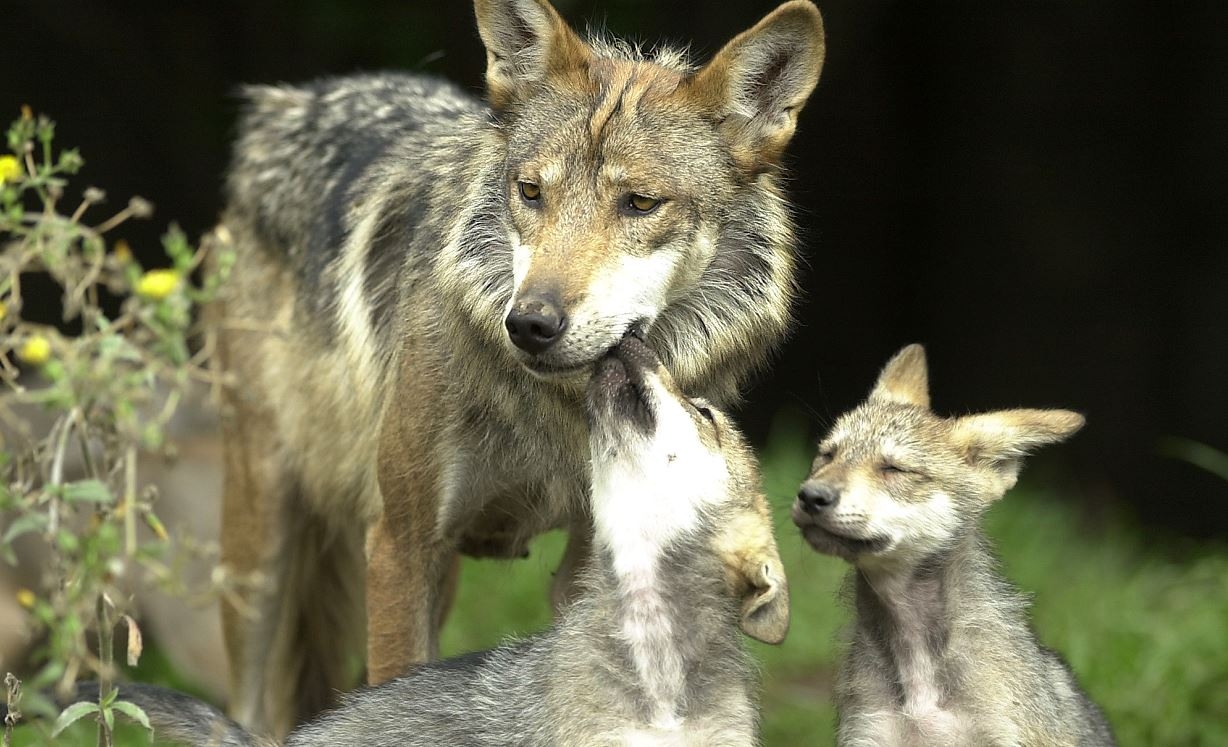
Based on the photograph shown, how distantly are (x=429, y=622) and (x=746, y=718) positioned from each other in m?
1.48

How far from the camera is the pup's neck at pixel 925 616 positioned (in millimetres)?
4418

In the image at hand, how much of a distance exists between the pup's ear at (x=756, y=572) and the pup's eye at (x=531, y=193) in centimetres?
109

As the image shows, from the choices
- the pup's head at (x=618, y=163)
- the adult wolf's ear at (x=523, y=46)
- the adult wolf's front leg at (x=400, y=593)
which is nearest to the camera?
the pup's head at (x=618, y=163)

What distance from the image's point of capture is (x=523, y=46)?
489 cm

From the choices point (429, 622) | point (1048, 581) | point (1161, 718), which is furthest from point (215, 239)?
point (1048, 581)

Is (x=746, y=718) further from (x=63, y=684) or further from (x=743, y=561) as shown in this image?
(x=63, y=684)

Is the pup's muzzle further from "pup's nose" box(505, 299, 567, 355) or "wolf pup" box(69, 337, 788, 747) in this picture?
"pup's nose" box(505, 299, 567, 355)

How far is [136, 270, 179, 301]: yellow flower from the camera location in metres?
3.17

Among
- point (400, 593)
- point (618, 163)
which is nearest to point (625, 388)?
point (618, 163)

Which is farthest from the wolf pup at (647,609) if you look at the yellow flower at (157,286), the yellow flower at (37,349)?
the yellow flower at (37,349)

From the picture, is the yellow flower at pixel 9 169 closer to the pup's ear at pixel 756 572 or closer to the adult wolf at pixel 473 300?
the adult wolf at pixel 473 300

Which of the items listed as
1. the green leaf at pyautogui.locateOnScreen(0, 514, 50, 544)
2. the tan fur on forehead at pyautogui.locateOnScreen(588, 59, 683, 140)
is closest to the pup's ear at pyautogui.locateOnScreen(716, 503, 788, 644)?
the tan fur on forehead at pyautogui.locateOnScreen(588, 59, 683, 140)

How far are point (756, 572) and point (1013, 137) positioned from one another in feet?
24.8

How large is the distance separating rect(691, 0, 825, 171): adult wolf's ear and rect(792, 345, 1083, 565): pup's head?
89 centimetres
